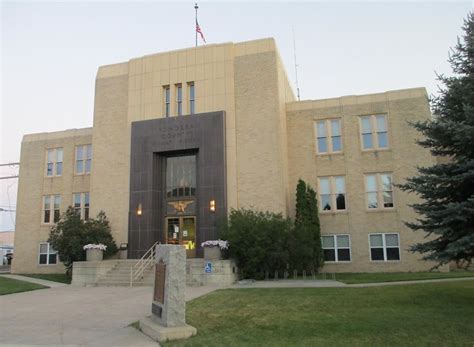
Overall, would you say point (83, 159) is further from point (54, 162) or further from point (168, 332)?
point (168, 332)

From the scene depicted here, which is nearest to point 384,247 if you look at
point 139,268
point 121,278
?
point 139,268

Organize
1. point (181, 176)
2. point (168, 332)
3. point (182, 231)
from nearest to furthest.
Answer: point (168, 332), point (182, 231), point (181, 176)

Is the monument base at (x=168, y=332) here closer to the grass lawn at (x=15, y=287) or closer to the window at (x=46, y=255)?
the grass lawn at (x=15, y=287)

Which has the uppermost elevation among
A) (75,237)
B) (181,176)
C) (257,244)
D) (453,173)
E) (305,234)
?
(181,176)

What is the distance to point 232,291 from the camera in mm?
16562

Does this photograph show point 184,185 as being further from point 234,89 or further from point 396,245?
point 396,245

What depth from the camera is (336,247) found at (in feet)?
84.1

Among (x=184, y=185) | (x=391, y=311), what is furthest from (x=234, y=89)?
(x=391, y=311)

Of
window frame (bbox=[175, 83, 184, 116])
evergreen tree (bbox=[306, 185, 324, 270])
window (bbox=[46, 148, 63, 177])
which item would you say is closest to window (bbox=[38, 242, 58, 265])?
window (bbox=[46, 148, 63, 177])

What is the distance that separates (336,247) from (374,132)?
7.43m

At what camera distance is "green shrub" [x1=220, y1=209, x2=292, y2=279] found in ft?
69.8

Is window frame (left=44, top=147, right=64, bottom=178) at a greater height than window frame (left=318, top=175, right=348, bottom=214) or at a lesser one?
greater

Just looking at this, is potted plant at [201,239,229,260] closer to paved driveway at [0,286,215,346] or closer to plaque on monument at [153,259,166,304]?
paved driveway at [0,286,215,346]

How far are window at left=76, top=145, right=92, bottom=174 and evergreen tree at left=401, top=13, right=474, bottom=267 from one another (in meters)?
25.1
